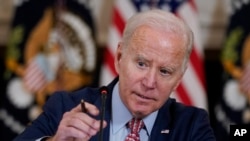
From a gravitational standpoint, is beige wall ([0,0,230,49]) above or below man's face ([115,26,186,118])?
above

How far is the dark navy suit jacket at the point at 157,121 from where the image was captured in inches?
82.5

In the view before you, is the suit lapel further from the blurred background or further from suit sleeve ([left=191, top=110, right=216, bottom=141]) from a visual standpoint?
the blurred background

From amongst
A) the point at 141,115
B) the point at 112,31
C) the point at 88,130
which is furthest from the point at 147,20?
the point at 112,31

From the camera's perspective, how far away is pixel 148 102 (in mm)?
2020

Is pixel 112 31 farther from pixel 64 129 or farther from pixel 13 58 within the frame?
pixel 64 129

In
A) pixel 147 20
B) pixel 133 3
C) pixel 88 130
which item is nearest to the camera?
pixel 88 130

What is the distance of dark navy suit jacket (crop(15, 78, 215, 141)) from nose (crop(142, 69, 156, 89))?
21cm

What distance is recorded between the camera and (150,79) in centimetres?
197

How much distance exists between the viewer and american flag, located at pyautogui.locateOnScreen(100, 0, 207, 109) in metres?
3.98

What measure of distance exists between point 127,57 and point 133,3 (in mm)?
2035

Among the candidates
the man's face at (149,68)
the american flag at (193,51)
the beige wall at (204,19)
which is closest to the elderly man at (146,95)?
the man's face at (149,68)

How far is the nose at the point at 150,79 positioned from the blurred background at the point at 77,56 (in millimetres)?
1980

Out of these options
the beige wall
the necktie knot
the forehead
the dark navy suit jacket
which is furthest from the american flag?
the forehead

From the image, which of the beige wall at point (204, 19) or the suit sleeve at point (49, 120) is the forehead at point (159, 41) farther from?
the beige wall at point (204, 19)
